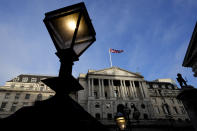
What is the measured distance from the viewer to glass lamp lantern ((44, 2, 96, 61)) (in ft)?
8.61

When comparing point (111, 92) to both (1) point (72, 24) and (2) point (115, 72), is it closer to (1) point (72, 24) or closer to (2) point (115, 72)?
(2) point (115, 72)

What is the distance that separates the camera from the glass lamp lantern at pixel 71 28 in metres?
2.62

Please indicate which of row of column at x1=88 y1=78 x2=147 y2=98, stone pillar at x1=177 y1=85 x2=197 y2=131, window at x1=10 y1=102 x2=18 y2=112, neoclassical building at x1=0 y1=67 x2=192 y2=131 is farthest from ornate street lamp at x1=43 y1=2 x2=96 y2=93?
window at x1=10 y1=102 x2=18 y2=112

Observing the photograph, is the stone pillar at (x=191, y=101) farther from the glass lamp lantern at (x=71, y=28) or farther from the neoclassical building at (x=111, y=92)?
the neoclassical building at (x=111, y=92)

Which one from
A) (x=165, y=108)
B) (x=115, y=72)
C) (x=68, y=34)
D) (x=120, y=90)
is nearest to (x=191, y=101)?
(x=68, y=34)

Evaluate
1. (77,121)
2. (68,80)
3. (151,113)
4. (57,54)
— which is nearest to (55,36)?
(57,54)

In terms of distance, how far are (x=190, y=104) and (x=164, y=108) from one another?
159ft

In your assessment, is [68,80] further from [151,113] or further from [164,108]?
[164,108]

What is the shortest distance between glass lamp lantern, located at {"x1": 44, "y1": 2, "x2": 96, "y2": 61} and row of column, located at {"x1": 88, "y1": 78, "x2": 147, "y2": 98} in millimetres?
42056

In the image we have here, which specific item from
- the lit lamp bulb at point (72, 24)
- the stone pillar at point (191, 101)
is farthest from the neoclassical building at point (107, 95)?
the lit lamp bulb at point (72, 24)

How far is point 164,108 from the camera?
50281mm

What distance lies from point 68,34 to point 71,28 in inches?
7.5

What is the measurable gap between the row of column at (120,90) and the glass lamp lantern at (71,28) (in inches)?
1656

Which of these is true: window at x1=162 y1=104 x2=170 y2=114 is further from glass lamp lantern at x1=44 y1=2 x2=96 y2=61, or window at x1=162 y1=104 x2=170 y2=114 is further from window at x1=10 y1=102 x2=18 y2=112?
glass lamp lantern at x1=44 y1=2 x2=96 y2=61
